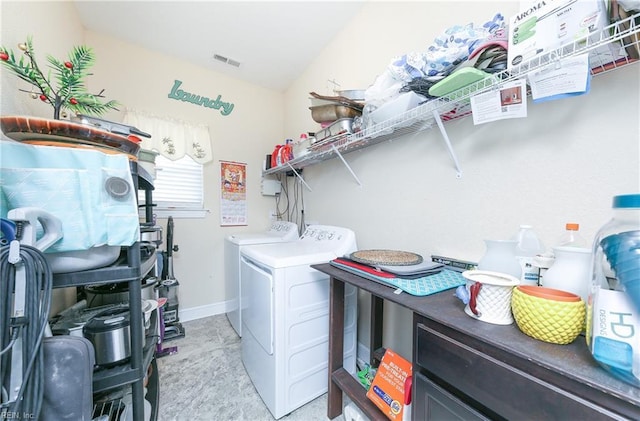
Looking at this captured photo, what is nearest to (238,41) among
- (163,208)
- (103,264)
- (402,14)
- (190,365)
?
(402,14)

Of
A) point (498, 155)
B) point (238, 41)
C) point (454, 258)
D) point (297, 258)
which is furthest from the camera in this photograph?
point (238, 41)

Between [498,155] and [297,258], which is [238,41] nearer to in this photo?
[297,258]

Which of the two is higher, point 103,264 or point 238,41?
point 238,41

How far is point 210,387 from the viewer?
1.57m

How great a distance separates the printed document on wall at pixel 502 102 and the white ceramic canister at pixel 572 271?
472 millimetres

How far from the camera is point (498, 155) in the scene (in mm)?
1083

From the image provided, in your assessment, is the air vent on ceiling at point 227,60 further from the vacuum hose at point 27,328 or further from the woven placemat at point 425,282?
the woven placemat at point 425,282

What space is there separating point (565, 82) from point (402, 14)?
1294mm

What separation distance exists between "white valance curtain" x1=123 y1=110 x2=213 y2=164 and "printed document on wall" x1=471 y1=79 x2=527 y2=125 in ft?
8.59

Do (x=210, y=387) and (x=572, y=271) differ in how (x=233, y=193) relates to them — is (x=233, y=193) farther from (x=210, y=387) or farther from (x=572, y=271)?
(x=572, y=271)

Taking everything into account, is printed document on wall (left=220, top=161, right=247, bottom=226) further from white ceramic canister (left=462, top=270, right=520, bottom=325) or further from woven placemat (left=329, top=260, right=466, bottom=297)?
white ceramic canister (left=462, top=270, right=520, bottom=325)

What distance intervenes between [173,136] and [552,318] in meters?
3.09

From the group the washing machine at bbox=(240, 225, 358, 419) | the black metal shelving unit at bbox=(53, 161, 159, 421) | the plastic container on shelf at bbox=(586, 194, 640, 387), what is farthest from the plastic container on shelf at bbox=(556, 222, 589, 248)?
the black metal shelving unit at bbox=(53, 161, 159, 421)

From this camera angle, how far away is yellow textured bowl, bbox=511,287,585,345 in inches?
21.2
